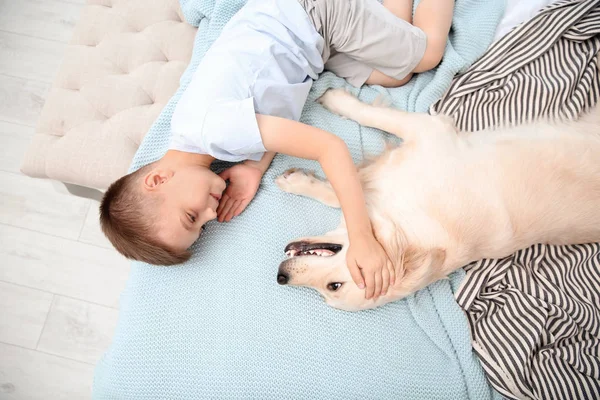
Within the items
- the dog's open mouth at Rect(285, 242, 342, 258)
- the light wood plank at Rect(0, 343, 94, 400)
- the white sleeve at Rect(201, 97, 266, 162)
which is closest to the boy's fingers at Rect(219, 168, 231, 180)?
the white sleeve at Rect(201, 97, 266, 162)

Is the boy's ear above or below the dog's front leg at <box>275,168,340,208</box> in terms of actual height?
above

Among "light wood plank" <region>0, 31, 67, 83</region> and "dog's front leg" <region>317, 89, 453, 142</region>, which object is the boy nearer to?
"dog's front leg" <region>317, 89, 453, 142</region>

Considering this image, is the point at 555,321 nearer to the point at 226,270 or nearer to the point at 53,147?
the point at 226,270

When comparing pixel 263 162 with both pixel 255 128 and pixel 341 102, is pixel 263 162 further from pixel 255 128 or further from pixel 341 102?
pixel 341 102

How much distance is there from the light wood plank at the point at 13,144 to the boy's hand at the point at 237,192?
1.35 meters

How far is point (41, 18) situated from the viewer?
7.99 ft

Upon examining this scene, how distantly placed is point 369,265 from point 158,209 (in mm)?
663

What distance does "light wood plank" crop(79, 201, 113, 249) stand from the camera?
2.06 meters

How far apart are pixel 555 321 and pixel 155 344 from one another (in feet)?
4.48

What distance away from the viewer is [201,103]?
1.32 m

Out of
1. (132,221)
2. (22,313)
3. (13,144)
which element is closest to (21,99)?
(13,144)

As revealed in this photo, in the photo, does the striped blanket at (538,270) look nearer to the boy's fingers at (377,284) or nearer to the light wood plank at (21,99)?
the boy's fingers at (377,284)

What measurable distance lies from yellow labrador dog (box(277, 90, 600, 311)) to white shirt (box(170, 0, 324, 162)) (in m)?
0.41

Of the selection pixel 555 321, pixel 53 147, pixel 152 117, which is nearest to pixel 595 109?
pixel 555 321
